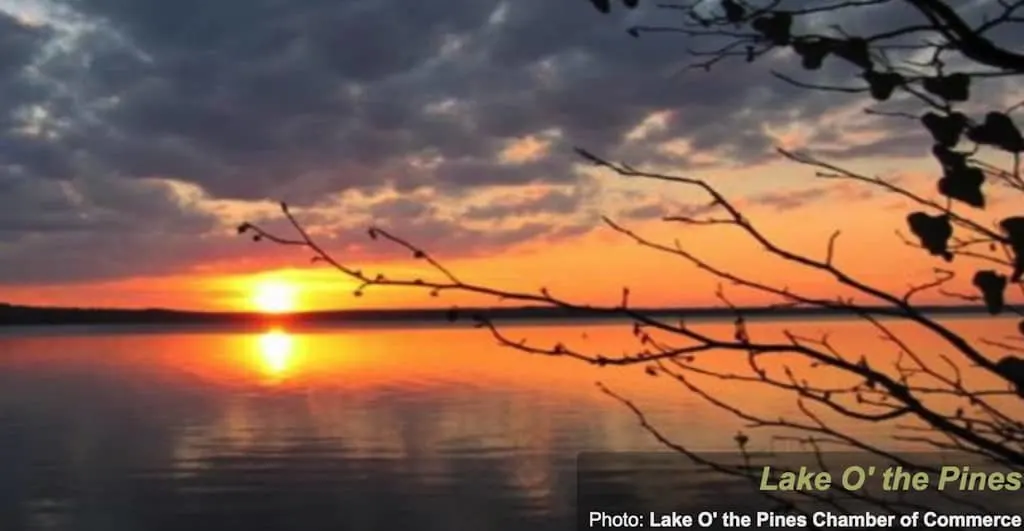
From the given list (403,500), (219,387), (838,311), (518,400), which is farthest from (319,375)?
(838,311)

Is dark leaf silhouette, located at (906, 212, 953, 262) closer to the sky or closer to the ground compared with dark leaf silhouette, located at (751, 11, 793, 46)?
closer to the ground

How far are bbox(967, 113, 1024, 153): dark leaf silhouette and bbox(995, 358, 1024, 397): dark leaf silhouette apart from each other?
0.88 feet

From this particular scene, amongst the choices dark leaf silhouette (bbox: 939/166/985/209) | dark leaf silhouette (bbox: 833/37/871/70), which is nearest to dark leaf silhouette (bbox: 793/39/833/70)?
dark leaf silhouette (bbox: 833/37/871/70)

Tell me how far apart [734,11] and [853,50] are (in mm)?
212

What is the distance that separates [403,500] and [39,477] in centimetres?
785

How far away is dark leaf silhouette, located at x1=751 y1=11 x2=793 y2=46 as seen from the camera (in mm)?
1578

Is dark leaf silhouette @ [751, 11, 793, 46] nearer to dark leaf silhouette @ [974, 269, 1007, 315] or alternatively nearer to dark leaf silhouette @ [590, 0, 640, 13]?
dark leaf silhouette @ [590, 0, 640, 13]

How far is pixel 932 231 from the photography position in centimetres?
143

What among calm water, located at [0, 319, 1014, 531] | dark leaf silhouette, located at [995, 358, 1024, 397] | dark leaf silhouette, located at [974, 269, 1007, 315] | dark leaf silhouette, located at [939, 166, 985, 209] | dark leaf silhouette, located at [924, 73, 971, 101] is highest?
dark leaf silhouette, located at [924, 73, 971, 101]

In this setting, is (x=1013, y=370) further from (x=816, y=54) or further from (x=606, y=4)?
(x=606, y=4)

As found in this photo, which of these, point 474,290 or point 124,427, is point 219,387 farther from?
point 474,290

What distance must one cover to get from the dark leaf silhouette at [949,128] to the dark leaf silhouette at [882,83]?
0.29 feet

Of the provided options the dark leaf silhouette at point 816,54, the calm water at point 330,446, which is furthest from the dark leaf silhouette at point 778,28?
the calm water at point 330,446

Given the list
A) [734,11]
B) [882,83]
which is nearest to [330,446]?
[734,11]
